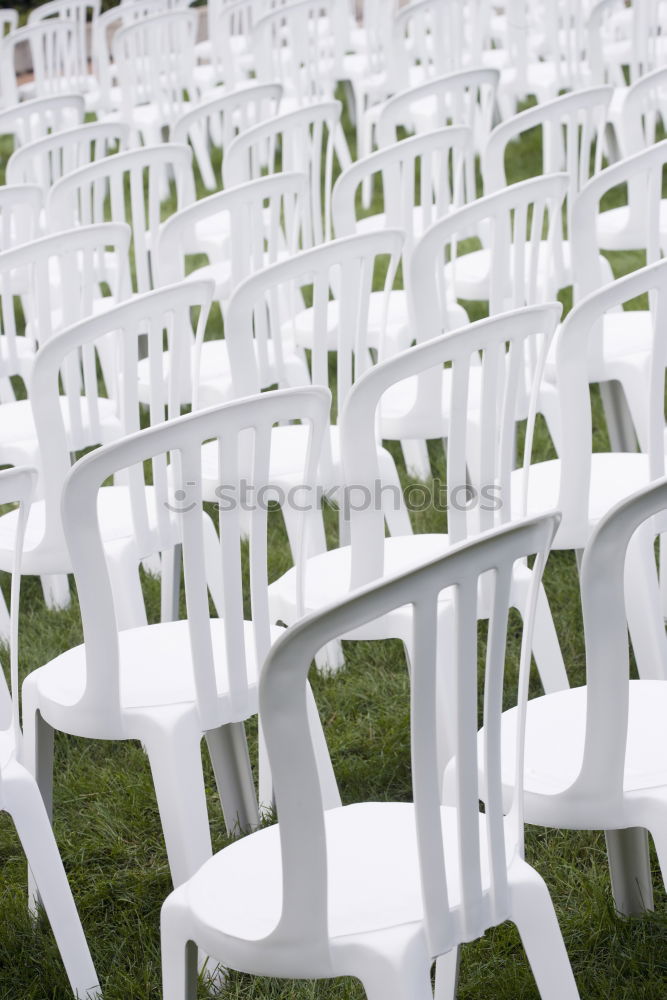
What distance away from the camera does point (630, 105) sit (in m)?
4.64

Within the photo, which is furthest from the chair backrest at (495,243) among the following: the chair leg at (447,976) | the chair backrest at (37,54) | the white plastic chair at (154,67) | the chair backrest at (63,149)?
the chair backrest at (37,54)

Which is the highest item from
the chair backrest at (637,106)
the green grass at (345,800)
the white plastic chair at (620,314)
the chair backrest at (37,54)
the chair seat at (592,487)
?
the chair backrest at (37,54)

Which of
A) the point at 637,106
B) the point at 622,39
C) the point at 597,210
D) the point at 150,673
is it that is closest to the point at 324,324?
the point at 597,210

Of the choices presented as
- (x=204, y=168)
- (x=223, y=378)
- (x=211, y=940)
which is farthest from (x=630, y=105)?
(x=204, y=168)

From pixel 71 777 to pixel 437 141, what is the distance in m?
2.32

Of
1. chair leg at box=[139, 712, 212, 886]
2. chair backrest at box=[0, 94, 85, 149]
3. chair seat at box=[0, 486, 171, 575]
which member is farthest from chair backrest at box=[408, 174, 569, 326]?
chair backrest at box=[0, 94, 85, 149]

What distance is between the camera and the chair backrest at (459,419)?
7.80 feet

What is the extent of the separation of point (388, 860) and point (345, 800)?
124cm

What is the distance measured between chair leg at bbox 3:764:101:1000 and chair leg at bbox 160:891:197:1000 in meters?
0.45

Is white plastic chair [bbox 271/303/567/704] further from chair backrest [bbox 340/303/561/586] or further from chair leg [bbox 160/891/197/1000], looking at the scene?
chair leg [bbox 160/891/197/1000]

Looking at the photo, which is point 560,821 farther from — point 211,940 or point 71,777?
point 71,777

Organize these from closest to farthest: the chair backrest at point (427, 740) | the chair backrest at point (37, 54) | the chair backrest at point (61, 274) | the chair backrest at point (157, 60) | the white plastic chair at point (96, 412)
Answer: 1. the chair backrest at point (427, 740)
2. the white plastic chair at point (96, 412)
3. the chair backrest at point (61, 274)
4. the chair backrest at point (157, 60)
5. the chair backrest at point (37, 54)

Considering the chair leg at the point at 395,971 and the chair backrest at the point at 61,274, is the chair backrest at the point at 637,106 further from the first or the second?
the chair leg at the point at 395,971

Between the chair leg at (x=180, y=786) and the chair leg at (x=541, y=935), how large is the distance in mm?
770
